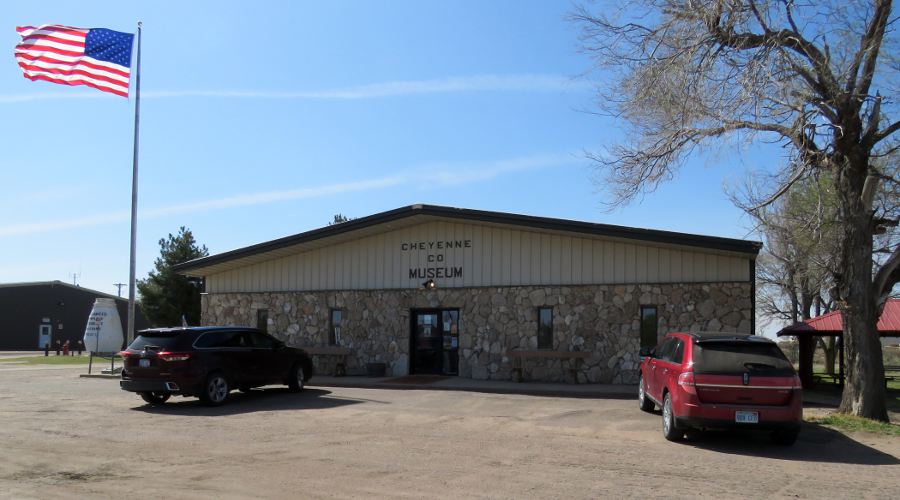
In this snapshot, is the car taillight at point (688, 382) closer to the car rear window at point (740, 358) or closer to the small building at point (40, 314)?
the car rear window at point (740, 358)

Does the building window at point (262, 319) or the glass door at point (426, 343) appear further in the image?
the building window at point (262, 319)

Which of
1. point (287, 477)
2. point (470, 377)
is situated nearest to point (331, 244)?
point (470, 377)

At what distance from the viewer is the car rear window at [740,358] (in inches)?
410

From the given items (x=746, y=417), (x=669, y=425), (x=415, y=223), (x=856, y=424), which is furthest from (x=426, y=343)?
(x=746, y=417)

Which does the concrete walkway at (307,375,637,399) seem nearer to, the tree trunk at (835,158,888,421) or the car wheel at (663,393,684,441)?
the tree trunk at (835,158,888,421)

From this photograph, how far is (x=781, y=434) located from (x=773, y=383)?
92 cm

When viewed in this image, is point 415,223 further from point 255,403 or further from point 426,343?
point 255,403

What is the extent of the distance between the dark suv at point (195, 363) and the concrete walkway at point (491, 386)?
3654 mm

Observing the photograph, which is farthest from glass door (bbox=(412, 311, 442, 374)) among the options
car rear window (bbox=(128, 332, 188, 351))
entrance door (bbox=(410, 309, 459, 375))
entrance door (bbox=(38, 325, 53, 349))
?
entrance door (bbox=(38, 325, 53, 349))

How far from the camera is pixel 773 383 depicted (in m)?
10.3

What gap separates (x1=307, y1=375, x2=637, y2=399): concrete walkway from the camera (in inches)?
684

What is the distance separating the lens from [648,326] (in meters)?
19.2

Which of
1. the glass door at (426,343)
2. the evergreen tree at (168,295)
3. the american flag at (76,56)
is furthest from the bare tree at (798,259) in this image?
the evergreen tree at (168,295)

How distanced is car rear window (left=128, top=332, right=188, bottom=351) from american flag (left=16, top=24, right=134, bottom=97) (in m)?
11.0
